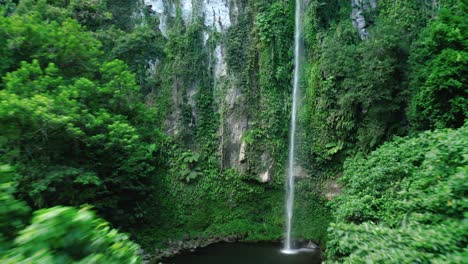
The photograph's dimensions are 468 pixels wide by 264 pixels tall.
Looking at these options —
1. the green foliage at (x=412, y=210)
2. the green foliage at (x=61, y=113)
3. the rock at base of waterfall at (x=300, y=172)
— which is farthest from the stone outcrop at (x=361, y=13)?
the green foliage at (x=61, y=113)

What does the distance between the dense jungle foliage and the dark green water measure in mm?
825

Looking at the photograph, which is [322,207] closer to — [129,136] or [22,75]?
[129,136]

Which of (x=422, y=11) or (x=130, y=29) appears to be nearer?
(x=422, y=11)

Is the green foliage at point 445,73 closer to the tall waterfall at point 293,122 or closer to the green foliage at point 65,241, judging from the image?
the tall waterfall at point 293,122

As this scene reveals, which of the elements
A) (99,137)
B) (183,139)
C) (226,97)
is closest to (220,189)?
(183,139)

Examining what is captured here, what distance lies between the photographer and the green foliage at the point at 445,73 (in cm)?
815

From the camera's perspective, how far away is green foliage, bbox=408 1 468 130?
321 inches

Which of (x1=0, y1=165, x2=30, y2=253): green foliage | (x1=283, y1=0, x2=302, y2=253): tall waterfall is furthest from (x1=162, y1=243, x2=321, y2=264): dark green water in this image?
(x1=0, y1=165, x2=30, y2=253): green foliage

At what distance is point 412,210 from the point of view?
480cm

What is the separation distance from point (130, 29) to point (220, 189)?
898 centimetres

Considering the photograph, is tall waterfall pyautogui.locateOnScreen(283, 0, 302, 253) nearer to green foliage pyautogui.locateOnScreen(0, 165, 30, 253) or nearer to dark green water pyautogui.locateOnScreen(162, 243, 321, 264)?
dark green water pyautogui.locateOnScreen(162, 243, 321, 264)

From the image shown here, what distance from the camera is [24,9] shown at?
1005cm

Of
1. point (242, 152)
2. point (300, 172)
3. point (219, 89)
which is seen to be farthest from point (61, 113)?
point (300, 172)

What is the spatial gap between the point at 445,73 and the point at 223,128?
8.58 metres
